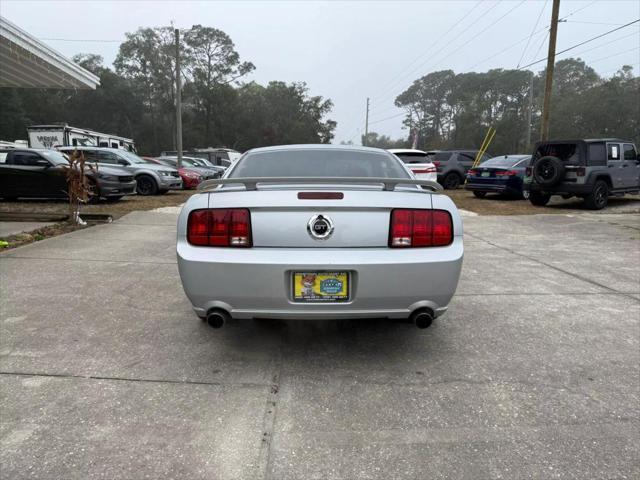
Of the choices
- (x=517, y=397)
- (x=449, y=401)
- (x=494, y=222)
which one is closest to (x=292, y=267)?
(x=449, y=401)

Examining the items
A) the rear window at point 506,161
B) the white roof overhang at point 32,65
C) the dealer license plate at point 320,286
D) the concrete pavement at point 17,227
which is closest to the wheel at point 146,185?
the white roof overhang at point 32,65

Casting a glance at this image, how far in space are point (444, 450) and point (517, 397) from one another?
0.73 metres

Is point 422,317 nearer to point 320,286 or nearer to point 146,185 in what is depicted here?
point 320,286

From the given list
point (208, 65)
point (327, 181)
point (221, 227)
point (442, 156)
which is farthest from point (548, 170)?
point (208, 65)

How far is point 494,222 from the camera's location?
9789 millimetres

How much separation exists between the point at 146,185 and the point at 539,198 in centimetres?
1215

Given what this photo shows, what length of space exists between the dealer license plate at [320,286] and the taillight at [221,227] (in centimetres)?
38

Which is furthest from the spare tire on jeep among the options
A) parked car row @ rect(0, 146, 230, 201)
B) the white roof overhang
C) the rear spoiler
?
the white roof overhang

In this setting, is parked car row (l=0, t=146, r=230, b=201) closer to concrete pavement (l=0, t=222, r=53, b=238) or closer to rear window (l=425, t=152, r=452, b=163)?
concrete pavement (l=0, t=222, r=53, b=238)

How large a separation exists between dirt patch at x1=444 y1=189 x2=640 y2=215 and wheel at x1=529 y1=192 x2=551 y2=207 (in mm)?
142

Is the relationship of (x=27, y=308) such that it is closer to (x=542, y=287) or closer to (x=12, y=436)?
(x=12, y=436)

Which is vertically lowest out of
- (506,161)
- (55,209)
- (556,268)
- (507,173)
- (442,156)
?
(556,268)

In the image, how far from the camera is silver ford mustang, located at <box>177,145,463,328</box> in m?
2.60

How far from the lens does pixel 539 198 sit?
12789mm
